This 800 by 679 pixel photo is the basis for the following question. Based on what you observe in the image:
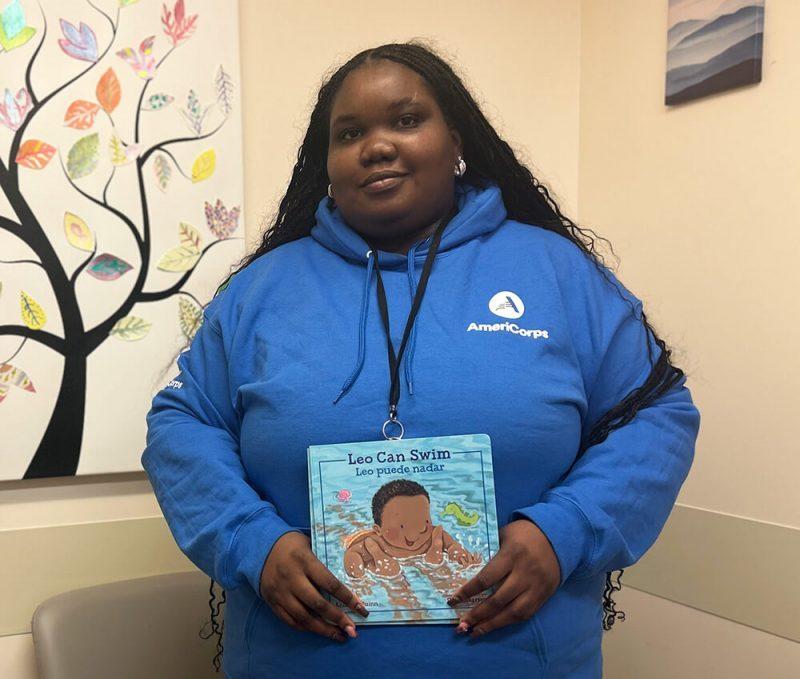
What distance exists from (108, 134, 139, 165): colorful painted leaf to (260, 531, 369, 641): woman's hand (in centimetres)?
101

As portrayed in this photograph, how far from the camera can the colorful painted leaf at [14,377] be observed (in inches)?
61.6

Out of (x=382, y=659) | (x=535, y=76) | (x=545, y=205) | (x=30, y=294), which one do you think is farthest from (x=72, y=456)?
(x=535, y=76)

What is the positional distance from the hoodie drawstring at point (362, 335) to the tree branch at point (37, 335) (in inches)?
30.6

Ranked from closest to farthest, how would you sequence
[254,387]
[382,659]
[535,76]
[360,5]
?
[382,659], [254,387], [360,5], [535,76]

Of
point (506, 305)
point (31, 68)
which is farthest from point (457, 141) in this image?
point (31, 68)

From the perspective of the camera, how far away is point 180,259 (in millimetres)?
1721

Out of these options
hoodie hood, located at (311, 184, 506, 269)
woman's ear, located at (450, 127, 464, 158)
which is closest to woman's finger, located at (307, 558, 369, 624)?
hoodie hood, located at (311, 184, 506, 269)

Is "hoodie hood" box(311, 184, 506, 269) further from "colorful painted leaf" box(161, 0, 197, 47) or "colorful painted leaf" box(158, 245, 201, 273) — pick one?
"colorful painted leaf" box(161, 0, 197, 47)

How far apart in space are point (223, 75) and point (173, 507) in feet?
3.42

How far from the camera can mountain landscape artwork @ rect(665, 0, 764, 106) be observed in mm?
1612

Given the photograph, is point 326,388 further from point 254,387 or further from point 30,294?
point 30,294

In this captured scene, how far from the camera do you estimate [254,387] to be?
112cm

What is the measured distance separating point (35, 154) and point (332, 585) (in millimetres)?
1125

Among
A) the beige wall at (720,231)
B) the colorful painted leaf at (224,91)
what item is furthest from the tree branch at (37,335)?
the beige wall at (720,231)
